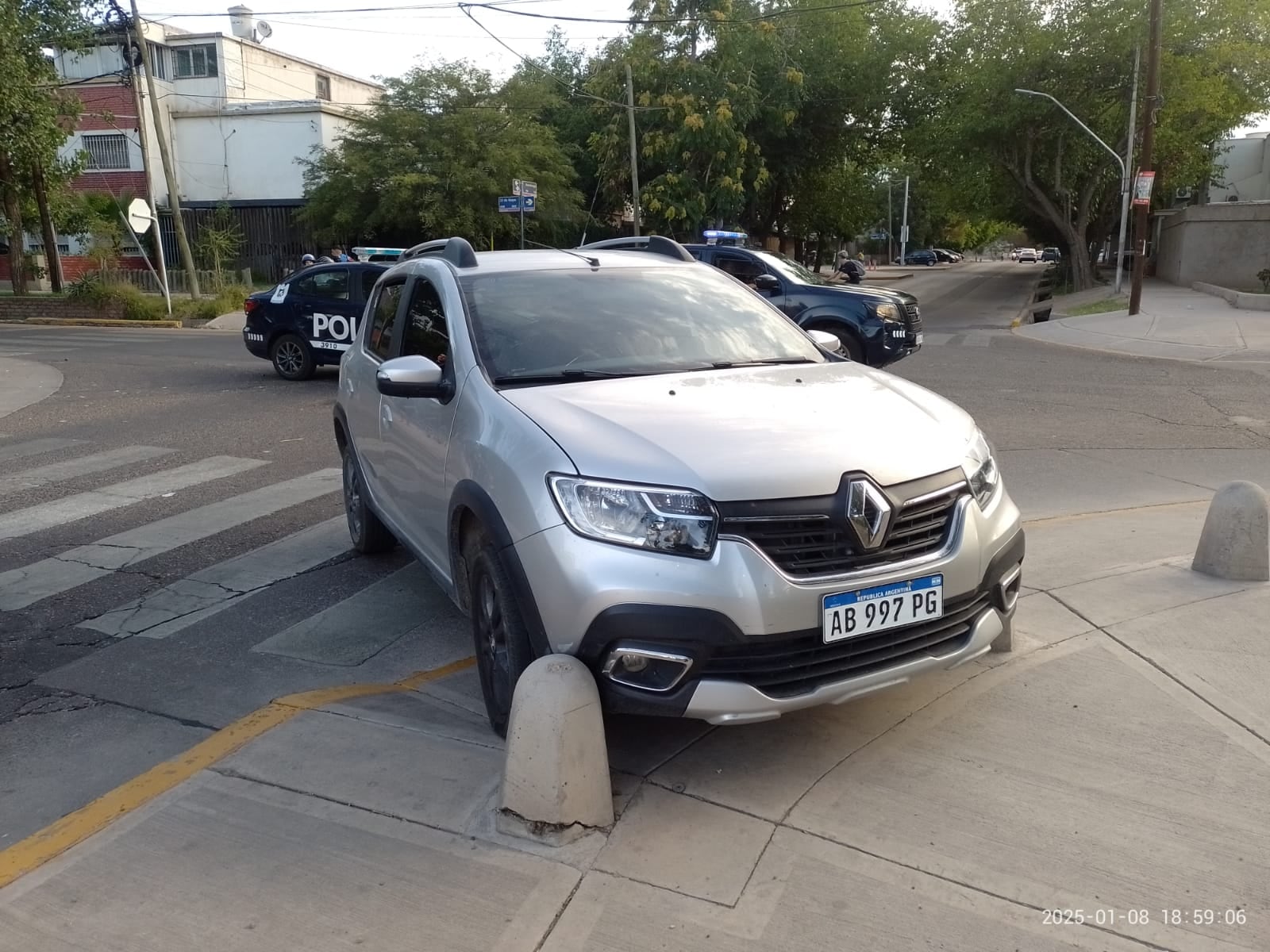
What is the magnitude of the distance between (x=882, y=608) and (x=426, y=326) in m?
2.60

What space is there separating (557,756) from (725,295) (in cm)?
268

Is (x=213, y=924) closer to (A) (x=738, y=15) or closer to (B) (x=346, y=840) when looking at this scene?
(B) (x=346, y=840)

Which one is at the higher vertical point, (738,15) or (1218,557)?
(738,15)

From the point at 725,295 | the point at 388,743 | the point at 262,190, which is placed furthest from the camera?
the point at 262,190

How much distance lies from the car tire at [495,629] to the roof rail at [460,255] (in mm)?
1555

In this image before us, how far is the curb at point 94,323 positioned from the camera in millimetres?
27484

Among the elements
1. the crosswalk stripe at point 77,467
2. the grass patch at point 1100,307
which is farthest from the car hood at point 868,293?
the grass patch at point 1100,307

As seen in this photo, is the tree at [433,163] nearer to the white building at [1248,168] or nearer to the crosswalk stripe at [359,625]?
the crosswalk stripe at [359,625]

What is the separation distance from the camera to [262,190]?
133 feet

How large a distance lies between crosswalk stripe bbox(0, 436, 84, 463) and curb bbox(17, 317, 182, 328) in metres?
18.0

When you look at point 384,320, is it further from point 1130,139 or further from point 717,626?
point 1130,139

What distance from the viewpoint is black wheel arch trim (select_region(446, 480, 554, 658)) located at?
3.45 m

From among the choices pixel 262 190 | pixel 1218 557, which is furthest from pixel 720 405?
pixel 262 190

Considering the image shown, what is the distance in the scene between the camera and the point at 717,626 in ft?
10.5
